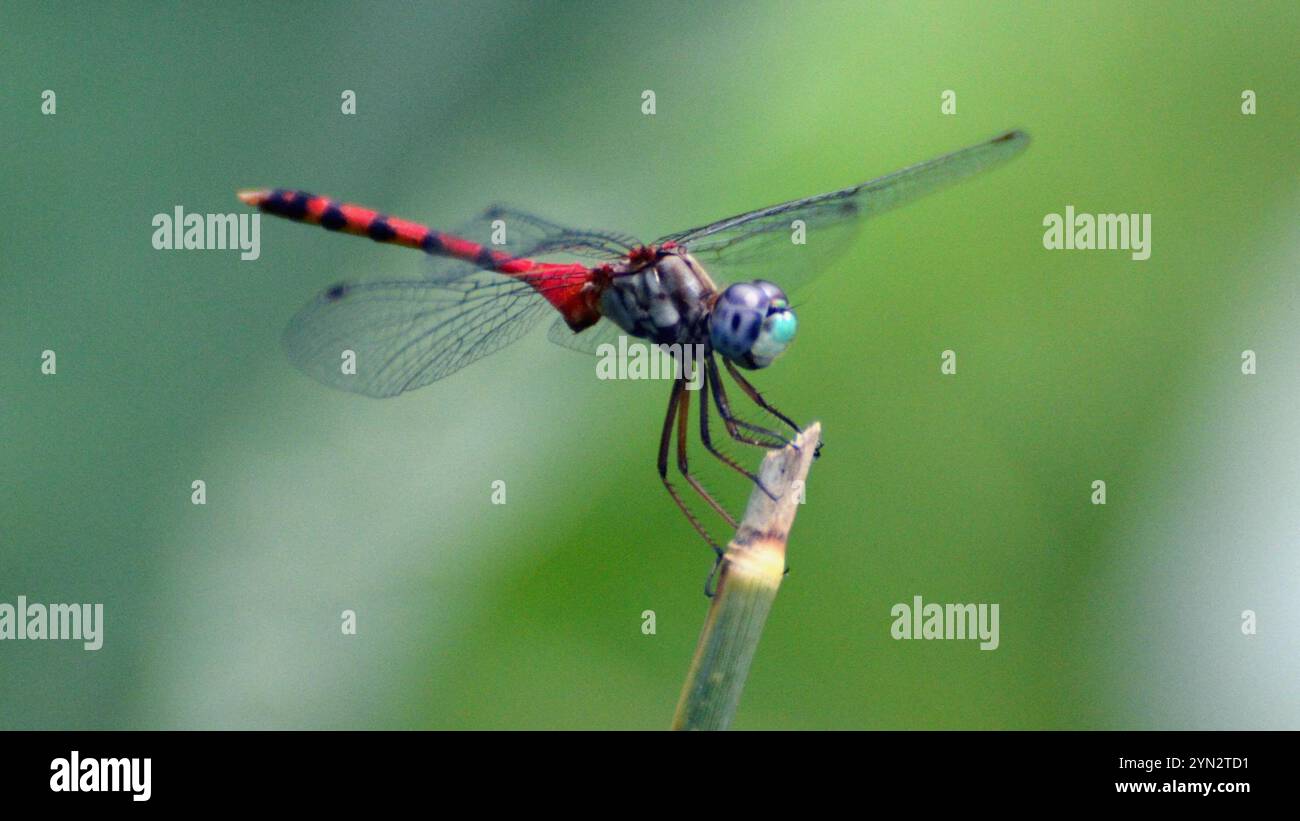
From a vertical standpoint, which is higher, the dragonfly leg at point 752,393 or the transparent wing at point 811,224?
the transparent wing at point 811,224

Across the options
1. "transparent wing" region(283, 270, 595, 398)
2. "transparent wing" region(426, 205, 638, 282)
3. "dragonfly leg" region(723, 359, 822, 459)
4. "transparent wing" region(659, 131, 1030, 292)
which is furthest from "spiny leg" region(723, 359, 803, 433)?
"transparent wing" region(283, 270, 595, 398)

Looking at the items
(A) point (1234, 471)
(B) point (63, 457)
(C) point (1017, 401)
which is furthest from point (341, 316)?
(A) point (1234, 471)

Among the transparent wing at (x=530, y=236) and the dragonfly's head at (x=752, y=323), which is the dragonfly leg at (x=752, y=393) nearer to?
the dragonfly's head at (x=752, y=323)

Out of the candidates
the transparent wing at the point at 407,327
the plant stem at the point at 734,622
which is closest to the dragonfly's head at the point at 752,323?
the transparent wing at the point at 407,327

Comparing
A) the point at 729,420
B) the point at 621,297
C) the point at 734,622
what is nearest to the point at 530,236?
the point at 621,297

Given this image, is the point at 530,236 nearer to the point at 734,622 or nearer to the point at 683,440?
the point at 683,440

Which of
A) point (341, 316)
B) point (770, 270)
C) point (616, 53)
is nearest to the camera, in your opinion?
point (341, 316)

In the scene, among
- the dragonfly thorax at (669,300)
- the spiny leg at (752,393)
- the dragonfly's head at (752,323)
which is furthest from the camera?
the dragonfly thorax at (669,300)

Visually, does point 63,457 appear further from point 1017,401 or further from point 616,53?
point 1017,401
